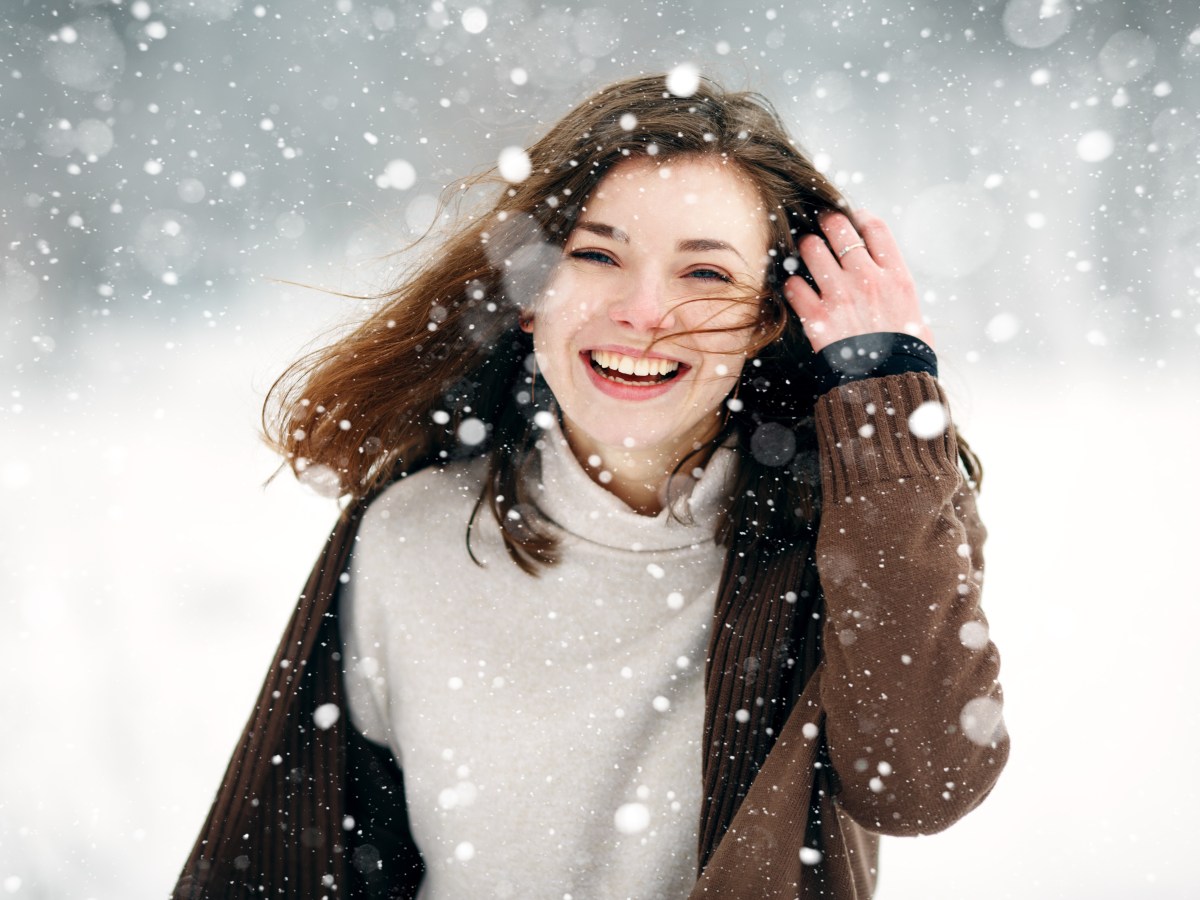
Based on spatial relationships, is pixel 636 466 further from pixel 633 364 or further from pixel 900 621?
pixel 900 621

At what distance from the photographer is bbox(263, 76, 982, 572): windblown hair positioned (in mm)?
1374

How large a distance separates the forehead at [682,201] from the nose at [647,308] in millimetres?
76

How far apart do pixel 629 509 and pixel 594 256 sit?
0.42m

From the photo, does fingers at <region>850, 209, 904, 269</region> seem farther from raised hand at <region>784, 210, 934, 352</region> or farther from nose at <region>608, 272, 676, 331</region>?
nose at <region>608, 272, 676, 331</region>

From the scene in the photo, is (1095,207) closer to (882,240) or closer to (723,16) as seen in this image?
(723,16)

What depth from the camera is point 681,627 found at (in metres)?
1.42

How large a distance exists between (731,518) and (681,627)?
Result: 0.64 ft

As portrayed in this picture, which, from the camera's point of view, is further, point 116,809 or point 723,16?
point 116,809

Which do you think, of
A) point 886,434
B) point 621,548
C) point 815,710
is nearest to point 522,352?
→ point 621,548

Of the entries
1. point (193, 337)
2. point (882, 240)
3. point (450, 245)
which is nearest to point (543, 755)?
point (450, 245)

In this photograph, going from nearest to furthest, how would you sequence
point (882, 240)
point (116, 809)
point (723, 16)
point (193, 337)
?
point (882, 240)
point (723, 16)
point (116, 809)
point (193, 337)

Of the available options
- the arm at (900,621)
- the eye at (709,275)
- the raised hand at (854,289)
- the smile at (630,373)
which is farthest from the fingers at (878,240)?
the smile at (630,373)

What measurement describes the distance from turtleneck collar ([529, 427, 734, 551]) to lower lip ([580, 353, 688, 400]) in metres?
0.18

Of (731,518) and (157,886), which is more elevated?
(731,518)
